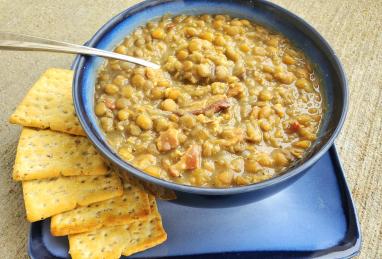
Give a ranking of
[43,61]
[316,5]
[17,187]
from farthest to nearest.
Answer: [316,5]
[43,61]
[17,187]

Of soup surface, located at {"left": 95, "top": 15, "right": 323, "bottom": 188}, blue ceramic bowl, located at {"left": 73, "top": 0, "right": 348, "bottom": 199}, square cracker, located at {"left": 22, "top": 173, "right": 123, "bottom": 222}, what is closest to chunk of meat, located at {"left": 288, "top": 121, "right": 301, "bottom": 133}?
soup surface, located at {"left": 95, "top": 15, "right": 323, "bottom": 188}

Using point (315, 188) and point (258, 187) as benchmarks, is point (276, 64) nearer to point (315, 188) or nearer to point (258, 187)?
point (315, 188)

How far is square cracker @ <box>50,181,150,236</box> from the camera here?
2.14 metres

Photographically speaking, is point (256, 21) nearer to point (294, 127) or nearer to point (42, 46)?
point (294, 127)

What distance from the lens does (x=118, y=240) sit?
2.14 meters

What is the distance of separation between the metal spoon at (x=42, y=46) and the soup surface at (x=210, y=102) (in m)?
0.13

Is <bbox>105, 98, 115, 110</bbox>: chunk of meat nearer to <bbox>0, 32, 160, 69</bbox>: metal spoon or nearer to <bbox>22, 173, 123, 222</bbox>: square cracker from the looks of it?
<bbox>0, 32, 160, 69</bbox>: metal spoon

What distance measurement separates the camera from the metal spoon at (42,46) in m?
2.22

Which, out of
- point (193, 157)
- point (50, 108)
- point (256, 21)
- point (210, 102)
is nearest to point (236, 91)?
point (210, 102)

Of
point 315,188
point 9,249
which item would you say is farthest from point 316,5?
point 9,249

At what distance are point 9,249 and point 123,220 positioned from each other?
61cm

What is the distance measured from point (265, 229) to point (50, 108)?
1335 mm

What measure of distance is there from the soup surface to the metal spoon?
13cm

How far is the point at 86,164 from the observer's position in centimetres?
235
